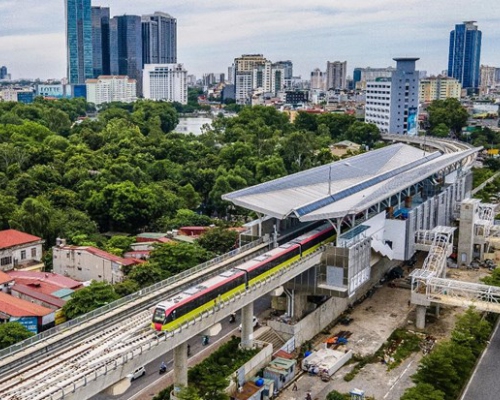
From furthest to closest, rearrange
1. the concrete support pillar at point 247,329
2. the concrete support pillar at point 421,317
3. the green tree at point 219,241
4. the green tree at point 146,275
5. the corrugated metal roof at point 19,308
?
the green tree at point 219,241, the green tree at point 146,275, the concrete support pillar at point 421,317, the corrugated metal roof at point 19,308, the concrete support pillar at point 247,329

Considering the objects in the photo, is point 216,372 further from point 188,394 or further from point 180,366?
point 188,394

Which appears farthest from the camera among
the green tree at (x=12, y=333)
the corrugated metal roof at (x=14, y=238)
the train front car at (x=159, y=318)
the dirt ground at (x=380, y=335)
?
the corrugated metal roof at (x=14, y=238)

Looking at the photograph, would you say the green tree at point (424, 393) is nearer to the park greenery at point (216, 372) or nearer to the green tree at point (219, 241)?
the park greenery at point (216, 372)

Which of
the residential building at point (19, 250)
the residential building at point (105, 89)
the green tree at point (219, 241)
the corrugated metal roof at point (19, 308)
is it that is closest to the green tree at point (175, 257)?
the green tree at point (219, 241)

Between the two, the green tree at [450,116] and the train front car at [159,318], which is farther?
the green tree at [450,116]

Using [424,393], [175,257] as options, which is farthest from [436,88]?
[424,393]

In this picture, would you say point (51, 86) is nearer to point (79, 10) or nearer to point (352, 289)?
point (79, 10)

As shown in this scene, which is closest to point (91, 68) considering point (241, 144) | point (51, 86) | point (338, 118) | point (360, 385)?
point (51, 86)
